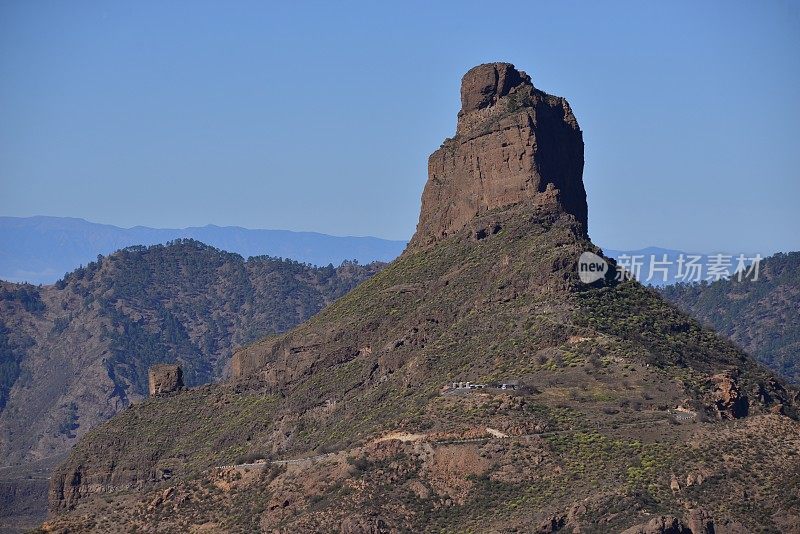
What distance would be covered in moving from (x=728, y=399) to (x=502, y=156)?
3193 centimetres

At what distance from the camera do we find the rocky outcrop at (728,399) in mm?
119375

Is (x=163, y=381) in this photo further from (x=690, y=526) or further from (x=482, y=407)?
(x=690, y=526)

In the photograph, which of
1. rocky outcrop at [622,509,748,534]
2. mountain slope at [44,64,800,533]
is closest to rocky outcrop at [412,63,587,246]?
mountain slope at [44,64,800,533]

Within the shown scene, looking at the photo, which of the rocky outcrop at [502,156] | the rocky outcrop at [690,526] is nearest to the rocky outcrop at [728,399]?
the rocky outcrop at [690,526]

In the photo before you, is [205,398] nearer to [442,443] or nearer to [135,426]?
[135,426]

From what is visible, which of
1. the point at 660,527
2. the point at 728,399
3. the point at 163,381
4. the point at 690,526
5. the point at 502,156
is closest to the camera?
the point at 660,527

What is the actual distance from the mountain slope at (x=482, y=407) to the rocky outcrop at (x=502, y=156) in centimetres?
18

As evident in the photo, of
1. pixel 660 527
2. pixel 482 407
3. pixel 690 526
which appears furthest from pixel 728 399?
pixel 660 527

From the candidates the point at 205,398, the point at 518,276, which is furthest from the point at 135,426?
the point at 518,276

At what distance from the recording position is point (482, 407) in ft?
392

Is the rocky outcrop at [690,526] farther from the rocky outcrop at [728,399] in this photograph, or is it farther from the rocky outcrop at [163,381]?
the rocky outcrop at [163,381]

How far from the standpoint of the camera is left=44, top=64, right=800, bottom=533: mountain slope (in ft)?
364

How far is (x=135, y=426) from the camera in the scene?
15538 cm

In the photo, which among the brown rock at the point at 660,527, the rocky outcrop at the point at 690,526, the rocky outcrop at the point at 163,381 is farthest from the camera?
the rocky outcrop at the point at 163,381
